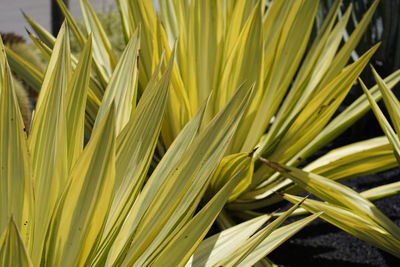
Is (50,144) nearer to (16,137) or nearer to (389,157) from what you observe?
(16,137)

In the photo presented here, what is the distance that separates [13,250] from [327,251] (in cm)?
145

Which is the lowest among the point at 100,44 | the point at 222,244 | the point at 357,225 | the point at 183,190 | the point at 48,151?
the point at 357,225

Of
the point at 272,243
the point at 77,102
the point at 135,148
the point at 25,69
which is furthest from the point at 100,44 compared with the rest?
the point at 272,243

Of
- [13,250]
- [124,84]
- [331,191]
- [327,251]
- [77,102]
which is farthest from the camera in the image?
[327,251]

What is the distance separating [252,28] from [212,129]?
21.5 inches

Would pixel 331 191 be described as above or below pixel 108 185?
below

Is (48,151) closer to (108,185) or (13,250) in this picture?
(108,185)

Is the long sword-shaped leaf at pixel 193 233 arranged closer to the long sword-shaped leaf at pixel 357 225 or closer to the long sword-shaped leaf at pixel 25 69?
the long sword-shaped leaf at pixel 357 225

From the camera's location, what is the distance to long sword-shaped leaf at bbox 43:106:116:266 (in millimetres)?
846

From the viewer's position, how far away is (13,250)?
733 millimetres

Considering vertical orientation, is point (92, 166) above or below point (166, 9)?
below

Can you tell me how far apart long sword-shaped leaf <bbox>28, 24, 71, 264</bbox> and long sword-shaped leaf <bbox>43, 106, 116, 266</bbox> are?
44 mm

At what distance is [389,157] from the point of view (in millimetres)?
1652

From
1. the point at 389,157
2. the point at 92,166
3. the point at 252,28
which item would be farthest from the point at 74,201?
the point at 389,157
